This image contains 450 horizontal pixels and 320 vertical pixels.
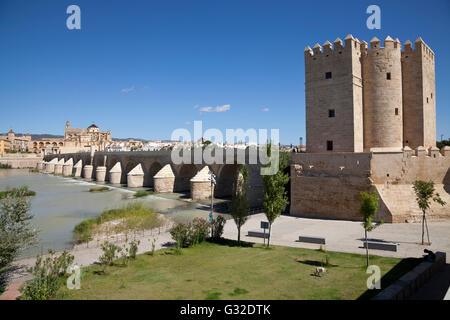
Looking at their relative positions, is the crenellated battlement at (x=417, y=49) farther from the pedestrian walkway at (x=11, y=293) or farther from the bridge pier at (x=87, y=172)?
the bridge pier at (x=87, y=172)

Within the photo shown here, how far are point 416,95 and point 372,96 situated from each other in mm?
2818

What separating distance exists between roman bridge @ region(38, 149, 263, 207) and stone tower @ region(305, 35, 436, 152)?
27.2 ft

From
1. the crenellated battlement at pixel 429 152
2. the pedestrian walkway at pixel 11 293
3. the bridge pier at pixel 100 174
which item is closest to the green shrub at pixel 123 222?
the pedestrian walkway at pixel 11 293

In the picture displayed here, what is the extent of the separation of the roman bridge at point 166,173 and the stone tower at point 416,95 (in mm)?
11525

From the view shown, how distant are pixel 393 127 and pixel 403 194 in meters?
5.09

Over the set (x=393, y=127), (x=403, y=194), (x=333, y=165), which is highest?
(x=393, y=127)

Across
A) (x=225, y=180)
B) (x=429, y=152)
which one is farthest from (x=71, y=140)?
(x=429, y=152)

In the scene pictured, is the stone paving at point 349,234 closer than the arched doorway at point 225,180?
Yes

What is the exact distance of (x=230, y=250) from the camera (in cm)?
1152

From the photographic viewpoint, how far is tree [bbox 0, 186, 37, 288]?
8562mm

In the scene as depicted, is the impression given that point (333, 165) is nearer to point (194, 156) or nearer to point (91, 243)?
point (91, 243)

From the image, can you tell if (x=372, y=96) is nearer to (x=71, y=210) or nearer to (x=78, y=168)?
(x=71, y=210)

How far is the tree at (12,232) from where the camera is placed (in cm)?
856
